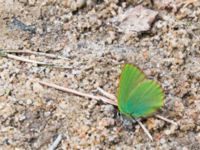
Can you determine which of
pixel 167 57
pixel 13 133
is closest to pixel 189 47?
Result: pixel 167 57

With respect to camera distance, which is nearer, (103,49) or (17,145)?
(17,145)

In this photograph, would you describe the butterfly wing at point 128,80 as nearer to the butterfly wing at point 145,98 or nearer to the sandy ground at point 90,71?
the butterfly wing at point 145,98

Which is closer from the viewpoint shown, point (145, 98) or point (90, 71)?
point (145, 98)

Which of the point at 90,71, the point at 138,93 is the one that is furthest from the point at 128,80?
the point at 90,71

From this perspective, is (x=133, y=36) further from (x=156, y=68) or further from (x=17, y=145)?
(x=17, y=145)

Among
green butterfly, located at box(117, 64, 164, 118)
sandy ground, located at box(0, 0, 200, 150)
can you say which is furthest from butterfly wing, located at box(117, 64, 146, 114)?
sandy ground, located at box(0, 0, 200, 150)

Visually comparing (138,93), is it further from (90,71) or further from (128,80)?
(90,71)
